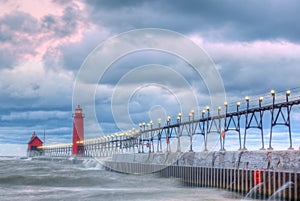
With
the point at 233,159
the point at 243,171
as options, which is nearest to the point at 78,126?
the point at 233,159

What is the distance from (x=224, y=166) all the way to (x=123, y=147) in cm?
9388

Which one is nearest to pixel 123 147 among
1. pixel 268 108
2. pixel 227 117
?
pixel 227 117

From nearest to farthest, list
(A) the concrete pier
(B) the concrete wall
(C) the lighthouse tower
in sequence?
1. (A) the concrete pier
2. (B) the concrete wall
3. (C) the lighthouse tower

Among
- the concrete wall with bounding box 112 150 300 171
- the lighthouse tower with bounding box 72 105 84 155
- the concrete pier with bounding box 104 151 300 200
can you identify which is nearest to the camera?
the concrete pier with bounding box 104 151 300 200

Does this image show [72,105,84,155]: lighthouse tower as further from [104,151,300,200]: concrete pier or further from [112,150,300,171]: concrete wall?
[104,151,300,200]: concrete pier

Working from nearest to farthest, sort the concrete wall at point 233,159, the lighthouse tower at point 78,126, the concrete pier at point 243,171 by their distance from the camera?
the concrete pier at point 243,171, the concrete wall at point 233,159, the lighthouse tower at point 78,126

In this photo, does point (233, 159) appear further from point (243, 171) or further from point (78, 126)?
point (78, 126)

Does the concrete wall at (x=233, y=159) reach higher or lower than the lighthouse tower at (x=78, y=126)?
lower

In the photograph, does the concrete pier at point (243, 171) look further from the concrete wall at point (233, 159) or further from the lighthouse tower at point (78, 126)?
the lighthouse tower at point (78, 126)

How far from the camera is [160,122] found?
96.9m

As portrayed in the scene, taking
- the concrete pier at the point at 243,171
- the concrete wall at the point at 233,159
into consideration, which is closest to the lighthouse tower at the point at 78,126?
the concrete wall at the point at 233,159

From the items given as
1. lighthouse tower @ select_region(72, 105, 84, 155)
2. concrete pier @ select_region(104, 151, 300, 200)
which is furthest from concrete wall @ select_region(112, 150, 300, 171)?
lighthouse tower @ select_region(72, 105, 84, 155)

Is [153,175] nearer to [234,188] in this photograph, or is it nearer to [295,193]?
[234,188]

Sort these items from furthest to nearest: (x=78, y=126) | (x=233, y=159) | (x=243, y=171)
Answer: (x=78, y=126) < (x=233, y=159) < (x=243, y=171)
